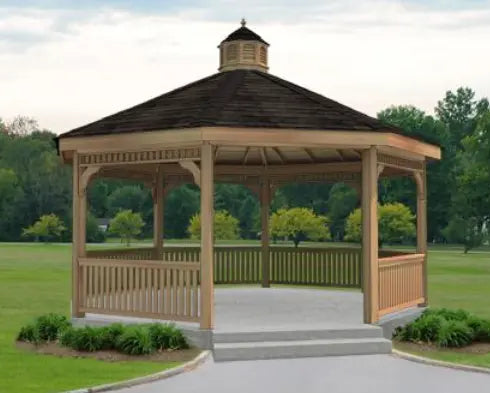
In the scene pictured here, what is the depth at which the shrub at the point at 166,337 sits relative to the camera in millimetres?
11125

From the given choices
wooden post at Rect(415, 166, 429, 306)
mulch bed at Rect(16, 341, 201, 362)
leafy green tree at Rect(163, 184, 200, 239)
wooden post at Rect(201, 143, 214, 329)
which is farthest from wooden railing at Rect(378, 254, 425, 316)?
leafy green tree at Rect(163, 184, 200, 239)

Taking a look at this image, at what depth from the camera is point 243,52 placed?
50.7 feet

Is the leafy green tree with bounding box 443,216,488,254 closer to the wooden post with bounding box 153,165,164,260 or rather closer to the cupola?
the wooden post with bounding box 153,165,164,260

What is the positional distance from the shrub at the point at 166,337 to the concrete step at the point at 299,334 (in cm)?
54

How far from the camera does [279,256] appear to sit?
19.3m

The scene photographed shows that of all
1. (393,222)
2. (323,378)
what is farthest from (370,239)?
(393,222)

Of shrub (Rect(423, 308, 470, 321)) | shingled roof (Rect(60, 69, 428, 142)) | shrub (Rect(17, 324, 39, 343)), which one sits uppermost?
shingled roof (Rect(60, 69, 428, 142))

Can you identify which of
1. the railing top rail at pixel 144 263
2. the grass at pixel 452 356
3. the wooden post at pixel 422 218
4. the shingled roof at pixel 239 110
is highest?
the shingled roof at pixel 239 110

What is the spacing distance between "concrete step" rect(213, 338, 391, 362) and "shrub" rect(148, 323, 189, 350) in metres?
0.58

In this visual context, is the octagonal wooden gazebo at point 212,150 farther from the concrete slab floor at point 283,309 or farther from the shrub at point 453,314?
the shrub at point 453,314

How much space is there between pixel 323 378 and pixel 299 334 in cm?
190

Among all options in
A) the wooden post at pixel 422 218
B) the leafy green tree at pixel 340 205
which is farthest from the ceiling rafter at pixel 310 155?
the leafy green tree at pixel 340 205

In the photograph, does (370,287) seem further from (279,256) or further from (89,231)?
(89,231)

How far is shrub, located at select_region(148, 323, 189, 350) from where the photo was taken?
11125 millimetres
